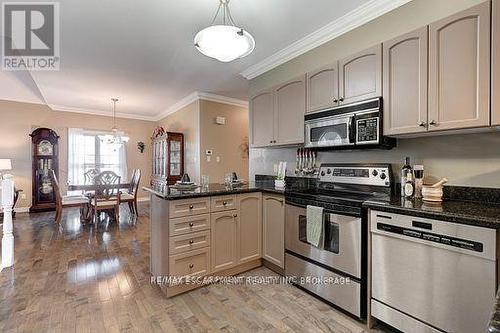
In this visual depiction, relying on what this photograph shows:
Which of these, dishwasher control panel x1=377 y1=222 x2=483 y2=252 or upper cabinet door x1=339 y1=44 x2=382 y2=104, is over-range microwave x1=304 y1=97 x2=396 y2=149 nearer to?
upper cabinet door x1=339 y1=44 x2=382 y2=104

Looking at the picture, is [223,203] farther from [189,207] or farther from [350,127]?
[350,127]

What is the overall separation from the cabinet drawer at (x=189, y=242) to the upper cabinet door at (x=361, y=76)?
1808 mm

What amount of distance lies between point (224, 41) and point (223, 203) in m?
1.47

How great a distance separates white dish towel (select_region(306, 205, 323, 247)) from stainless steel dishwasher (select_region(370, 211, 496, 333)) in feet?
1.33

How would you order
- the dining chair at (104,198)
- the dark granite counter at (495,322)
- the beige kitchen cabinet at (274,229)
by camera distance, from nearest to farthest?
the dark granite counter at (495,322) < the beige kitchen cabinet at (274,229) < the dining chair at (104,198)

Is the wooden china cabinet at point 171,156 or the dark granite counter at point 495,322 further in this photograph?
the wooden china cabinet at point 171,156

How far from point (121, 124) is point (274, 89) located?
5.56 meters

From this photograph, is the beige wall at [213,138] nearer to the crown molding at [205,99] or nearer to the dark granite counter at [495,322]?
the crown molding at [205,99]

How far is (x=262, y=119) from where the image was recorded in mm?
3154

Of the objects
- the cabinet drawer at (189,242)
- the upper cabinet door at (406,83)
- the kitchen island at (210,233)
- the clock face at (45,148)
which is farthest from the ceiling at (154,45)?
the cabinet drawer at (189,242)

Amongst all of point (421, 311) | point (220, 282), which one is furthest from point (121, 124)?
point (421, 311)

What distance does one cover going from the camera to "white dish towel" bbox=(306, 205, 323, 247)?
2.01 metres

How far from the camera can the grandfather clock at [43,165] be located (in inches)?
219

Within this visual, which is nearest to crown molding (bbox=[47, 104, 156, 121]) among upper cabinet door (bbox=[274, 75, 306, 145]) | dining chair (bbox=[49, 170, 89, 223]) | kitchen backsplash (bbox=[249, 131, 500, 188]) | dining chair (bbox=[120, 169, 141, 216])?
dining chair (bbox=[49, 170, 89, 223])
